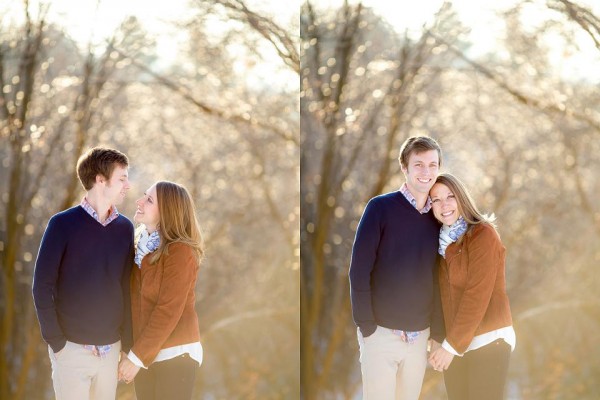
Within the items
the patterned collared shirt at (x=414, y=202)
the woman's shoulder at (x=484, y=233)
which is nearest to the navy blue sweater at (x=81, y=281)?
the patterned collared shirt at (x=414, y=202)

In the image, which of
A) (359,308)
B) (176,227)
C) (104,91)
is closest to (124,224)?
(176,227)

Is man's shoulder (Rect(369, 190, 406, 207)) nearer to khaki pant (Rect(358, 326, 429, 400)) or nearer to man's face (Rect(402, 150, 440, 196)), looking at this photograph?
man's face (Rect(402, 150, 440, 196))

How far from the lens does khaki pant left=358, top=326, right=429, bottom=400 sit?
3.59 m

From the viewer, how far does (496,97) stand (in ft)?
15.8

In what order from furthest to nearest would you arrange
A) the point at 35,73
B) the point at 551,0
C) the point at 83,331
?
the point at 35,73 < the point at 551,0 < the point at 83,331

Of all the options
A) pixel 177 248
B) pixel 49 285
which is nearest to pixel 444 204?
pixel 177 248

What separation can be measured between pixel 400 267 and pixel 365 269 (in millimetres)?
146

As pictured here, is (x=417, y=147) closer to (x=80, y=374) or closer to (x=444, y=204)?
(x=444, y=204)

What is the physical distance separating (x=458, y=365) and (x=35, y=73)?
2800 millimetres

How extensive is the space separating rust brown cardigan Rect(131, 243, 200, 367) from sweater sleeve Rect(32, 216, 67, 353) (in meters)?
0.30

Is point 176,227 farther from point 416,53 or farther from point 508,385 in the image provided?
point 508,385

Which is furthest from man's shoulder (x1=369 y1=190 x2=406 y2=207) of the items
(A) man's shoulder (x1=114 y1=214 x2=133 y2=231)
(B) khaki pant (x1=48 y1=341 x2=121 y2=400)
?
(B) khaki pant (x1=48 y1=341 x2=121 y2=400)

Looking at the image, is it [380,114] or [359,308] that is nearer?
[359,308]

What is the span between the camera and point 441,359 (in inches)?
138
